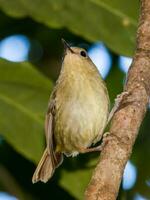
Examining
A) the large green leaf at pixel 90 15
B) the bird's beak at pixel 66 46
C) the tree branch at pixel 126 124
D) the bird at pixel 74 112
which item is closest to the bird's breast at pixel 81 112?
the bird at pixel 74 112

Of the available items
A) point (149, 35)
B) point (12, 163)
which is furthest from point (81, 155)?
point (149, 35)

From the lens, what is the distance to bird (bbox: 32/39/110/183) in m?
4.89

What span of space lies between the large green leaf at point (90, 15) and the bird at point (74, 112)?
0.48 meters

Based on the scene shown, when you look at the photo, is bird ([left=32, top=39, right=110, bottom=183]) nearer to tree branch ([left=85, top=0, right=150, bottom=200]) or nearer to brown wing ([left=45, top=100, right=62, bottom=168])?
brown wing ([left=45, top=100, right=62, bottom=168])

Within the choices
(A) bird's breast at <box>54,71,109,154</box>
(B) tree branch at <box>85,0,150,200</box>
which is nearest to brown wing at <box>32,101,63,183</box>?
(A) bird's breast at <box>54,71,109,154</box>

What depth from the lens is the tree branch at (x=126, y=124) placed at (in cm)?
303

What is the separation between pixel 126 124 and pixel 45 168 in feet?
5.70

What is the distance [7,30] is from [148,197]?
1928mm

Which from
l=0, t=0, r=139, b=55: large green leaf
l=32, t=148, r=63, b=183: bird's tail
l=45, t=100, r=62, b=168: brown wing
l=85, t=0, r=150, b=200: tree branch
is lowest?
l=32, t=148, r=63, b=183: bird's tail

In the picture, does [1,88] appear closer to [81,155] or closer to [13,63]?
[13,63]

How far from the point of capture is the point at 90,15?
4.53 meters

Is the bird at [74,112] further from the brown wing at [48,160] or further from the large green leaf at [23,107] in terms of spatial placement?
the large green leaf at [23,107]

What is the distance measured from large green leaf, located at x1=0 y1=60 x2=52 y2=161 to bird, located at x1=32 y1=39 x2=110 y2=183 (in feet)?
0.37

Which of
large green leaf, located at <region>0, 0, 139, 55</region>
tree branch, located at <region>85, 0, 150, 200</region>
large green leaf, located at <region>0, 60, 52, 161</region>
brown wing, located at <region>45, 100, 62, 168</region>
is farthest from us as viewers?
brown wing, located at <region>45, 100, 62, 168</region>
